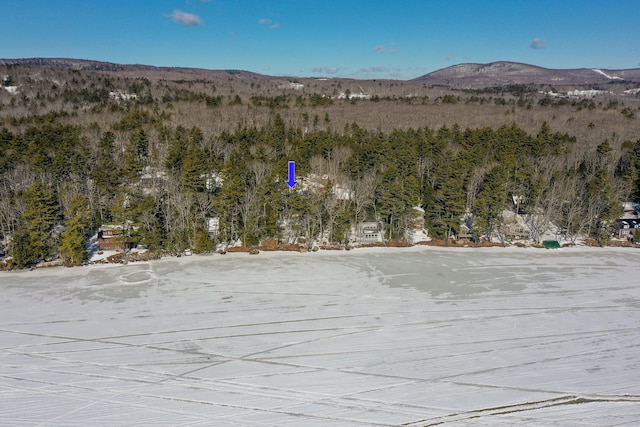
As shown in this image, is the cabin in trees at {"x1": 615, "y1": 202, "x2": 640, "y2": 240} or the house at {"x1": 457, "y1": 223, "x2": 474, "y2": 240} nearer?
the house at {"x1": 457, "y1": 223, "x2": 474, "y2": 240}

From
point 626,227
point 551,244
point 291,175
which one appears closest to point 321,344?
point 551,244

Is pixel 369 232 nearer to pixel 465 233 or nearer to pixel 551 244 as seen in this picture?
pixel 465 233

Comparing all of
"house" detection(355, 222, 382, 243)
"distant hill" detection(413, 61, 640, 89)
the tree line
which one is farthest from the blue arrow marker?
"distant hill" detection(413, 61, 640, 89)

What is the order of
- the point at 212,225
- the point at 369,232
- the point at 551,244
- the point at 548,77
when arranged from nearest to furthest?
the point at 551,244 < the point at 369,232 < the point at 212,225 < the point at 548,77

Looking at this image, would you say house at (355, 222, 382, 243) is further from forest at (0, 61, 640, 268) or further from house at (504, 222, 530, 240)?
house at (504, 222, 530, 240)

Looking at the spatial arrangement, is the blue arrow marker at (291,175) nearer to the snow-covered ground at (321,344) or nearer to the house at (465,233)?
the snow-covered ground at (321,344)
